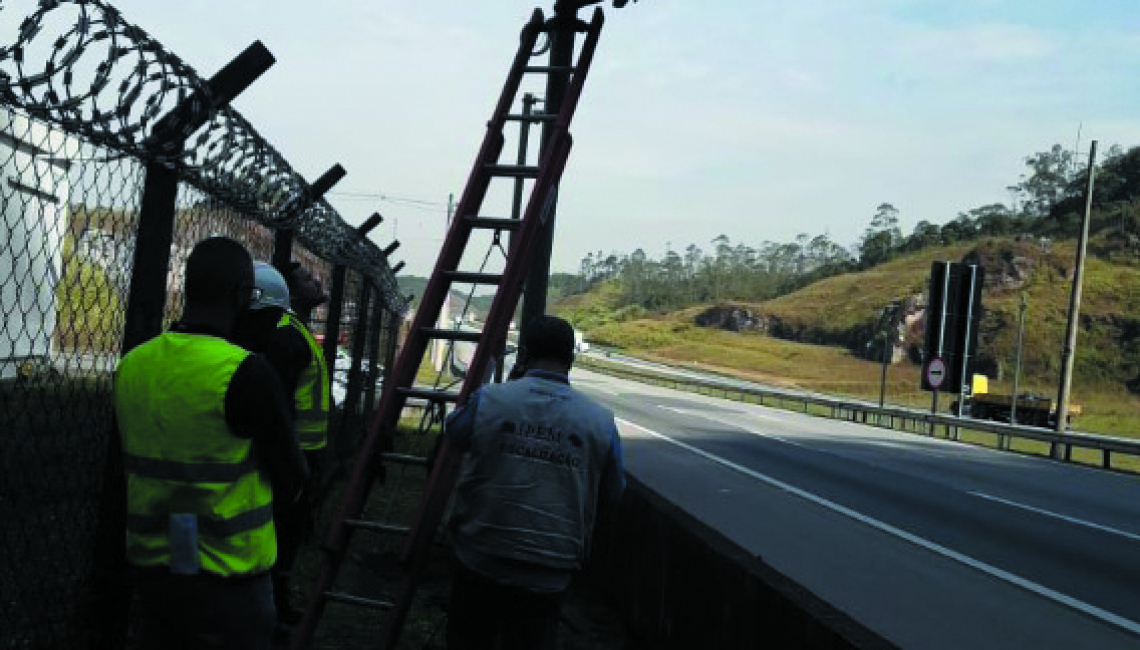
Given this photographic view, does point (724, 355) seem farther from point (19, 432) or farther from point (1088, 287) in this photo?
point (19, 432)

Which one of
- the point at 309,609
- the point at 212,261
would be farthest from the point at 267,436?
the point at 309,609

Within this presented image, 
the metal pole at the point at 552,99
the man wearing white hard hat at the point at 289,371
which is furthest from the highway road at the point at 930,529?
the man wearing white hard hat at the point at 289,371

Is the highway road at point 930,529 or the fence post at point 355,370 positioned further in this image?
the fence post at point 355,370

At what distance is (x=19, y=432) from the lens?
371 inches

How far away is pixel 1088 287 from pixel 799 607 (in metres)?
98.8

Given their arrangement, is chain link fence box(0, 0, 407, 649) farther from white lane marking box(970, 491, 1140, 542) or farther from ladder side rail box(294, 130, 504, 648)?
white lane marking box(970, 491, 1140, 542)

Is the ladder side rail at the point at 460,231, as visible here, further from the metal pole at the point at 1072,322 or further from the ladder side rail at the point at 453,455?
the metal pole at the point at 1072,322

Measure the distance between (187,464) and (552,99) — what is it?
5913 mm

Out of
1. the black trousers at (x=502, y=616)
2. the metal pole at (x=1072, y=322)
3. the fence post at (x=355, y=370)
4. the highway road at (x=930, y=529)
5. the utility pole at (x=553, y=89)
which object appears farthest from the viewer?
A: the metal pole at (x=1072, y=322)

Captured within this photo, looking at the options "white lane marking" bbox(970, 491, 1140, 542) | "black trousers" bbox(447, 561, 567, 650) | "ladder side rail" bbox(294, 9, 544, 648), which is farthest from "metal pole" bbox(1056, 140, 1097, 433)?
"black trousers" bbox(447, 561, 567, 650)

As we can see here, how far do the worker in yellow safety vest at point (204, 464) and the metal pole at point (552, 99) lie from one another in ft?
9.04

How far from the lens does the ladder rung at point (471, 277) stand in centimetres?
530

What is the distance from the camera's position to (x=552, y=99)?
26.9 feet

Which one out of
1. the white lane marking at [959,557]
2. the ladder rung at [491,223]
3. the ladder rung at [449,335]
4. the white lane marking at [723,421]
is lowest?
the white lane marking at [723,421]
